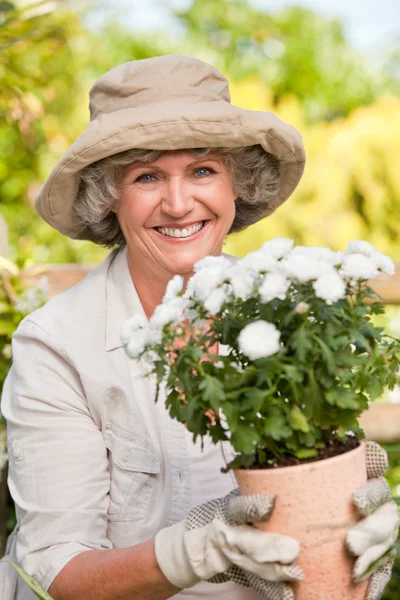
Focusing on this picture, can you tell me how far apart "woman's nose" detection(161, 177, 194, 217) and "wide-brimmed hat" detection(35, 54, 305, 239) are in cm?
10

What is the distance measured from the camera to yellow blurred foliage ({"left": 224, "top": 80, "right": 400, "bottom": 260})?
5996 millimetres

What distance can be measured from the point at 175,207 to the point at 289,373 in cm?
72

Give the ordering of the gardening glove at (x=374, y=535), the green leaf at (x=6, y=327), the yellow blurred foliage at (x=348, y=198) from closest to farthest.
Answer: the gardening glove at (x=374, y=535), the green leaf at (x=6, y=327), the yellow blurred foliage at (x=348, y=198)

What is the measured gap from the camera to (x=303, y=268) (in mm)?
1228

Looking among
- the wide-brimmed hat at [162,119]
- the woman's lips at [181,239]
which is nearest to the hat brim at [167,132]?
the wide-brimmed hat at [162,119]

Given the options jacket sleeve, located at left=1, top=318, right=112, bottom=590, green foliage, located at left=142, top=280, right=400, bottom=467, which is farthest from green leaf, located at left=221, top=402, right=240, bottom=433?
jacket sleeve, located at left=1, top=318, right=112, bottom=590

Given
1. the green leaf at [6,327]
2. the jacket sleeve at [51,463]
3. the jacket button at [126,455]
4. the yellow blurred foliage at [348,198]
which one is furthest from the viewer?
the yellow blurred foliage at [348,198]

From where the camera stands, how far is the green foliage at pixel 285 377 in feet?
4.02

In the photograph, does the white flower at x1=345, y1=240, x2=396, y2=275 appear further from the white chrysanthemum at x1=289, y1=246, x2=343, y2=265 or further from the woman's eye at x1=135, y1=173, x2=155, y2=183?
the woman's eye at x1=135, y1=173, x2=155, y2=183

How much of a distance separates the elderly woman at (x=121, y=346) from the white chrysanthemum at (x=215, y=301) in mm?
587

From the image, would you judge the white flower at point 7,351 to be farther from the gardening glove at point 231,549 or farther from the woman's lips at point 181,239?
the gardening glove at point 231,549

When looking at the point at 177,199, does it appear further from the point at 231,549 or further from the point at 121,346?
the point at 231,549

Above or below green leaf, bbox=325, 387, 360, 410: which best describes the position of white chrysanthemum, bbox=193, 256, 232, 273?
above

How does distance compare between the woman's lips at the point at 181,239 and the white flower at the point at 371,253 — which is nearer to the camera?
the white flower at the point at 371,253
